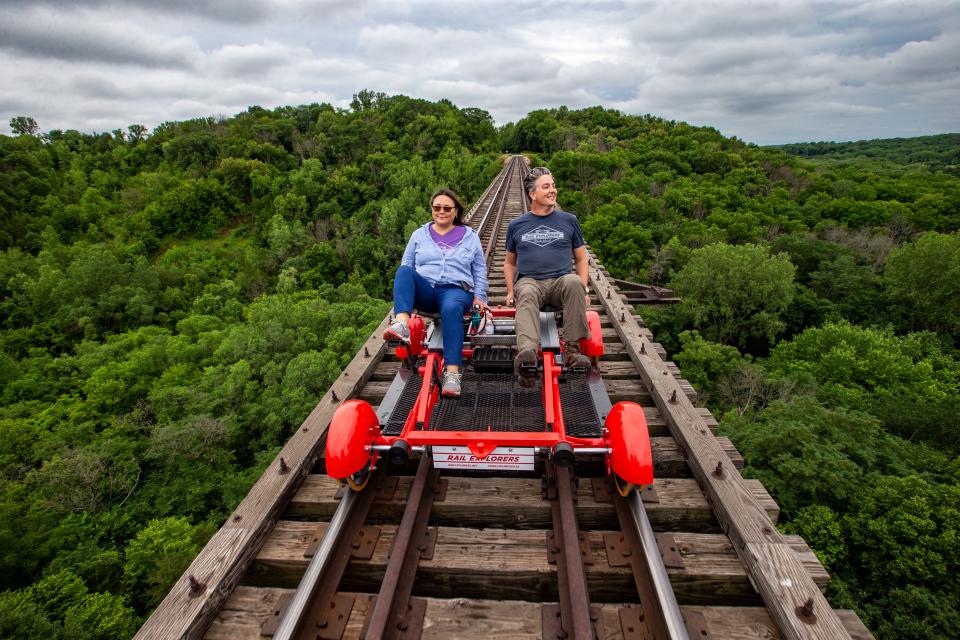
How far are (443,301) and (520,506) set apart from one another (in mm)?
1441

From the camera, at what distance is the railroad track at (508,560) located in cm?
178

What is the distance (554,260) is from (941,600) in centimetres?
792

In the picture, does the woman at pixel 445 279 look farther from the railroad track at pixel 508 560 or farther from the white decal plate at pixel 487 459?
the railroad track at pixel 508 560

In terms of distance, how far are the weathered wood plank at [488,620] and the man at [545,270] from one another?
134 centimetres

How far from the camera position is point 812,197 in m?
36.2

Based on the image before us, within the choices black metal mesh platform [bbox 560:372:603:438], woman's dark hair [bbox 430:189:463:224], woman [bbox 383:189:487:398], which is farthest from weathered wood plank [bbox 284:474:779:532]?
woman's dark hair [bbox 430:189:463:224]

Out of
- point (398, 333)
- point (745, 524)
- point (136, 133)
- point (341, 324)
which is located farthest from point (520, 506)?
point (136, 133)

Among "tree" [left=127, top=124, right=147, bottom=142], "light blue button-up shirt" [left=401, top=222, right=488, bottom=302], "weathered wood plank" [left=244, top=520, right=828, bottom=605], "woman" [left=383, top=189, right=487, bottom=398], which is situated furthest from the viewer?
"tree" [left=127, top=124, right=147, bottom=142]

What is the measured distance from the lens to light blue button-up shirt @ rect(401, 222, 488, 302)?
3.11m

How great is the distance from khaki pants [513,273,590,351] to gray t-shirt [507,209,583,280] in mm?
178

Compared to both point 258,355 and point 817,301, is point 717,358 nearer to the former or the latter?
point 817,301

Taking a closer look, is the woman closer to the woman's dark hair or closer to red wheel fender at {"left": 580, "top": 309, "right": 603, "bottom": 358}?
the woman's dark hair

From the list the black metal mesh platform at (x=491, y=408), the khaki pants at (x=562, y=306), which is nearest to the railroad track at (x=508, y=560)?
the black metal mesh platform at (x=491, y=408)

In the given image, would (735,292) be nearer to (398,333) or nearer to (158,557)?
(398,333)
